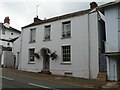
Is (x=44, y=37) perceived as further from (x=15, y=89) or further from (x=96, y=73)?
(x=15, y=89)

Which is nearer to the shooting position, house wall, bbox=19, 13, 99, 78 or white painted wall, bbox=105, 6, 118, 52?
white painted wall, bbox=105, 6, 118, 52

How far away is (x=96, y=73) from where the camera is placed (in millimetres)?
21141

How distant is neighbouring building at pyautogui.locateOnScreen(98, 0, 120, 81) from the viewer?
19.1 meters

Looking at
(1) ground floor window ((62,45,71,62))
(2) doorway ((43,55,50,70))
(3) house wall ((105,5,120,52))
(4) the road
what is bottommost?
(4) the road

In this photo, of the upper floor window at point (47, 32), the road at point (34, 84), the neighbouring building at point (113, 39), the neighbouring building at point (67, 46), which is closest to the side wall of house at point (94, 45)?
the neighbouring building at point (67, 46)

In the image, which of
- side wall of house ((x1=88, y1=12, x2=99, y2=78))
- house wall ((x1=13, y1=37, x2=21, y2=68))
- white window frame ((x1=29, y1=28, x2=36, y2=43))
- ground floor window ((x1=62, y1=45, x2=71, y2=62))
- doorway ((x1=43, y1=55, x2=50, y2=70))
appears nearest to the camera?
side wall of house ((x1=88, y1=12, x2=99, y2=78))

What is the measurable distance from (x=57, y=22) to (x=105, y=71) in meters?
8.42

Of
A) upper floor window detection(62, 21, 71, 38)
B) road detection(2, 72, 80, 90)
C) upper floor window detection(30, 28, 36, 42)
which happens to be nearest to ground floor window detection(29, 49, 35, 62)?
upper floor window detection(30, 28, 36, 42)

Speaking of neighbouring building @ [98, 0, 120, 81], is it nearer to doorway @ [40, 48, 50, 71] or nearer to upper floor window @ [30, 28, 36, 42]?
doorway @ [40, 48, 50, 71]

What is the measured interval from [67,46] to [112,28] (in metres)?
6.22

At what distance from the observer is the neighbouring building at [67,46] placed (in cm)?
2180

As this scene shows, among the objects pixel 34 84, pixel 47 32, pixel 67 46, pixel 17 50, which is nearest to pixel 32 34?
pixel 47 32

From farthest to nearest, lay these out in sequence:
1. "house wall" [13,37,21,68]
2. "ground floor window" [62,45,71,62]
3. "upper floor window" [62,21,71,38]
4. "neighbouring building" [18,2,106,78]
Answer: "house wall" [13,37,21,68]
"upper floor window" [62,21,71,38]
"ground floor window" [62,45,71,62]
"neighbouring building" [18,2,106,78]

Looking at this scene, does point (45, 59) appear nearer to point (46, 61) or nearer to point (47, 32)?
point (46, 61)
